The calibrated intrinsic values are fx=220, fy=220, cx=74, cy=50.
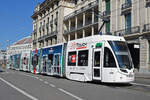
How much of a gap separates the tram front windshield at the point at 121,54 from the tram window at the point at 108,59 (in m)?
0.31

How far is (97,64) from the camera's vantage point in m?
13.8

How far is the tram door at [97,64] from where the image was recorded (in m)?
13.6

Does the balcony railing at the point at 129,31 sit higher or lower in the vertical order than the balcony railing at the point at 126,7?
lower

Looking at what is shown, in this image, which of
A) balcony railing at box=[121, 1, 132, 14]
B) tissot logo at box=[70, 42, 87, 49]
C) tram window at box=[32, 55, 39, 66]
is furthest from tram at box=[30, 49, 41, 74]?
balcony railing at box=[121, 1, 132, 14]

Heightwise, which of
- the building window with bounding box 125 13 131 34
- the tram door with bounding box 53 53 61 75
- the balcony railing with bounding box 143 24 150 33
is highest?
the building window with bounding box 125 13 131 34

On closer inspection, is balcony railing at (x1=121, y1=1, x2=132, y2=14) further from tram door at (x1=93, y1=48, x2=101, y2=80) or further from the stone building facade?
tram door at (x1=93, y1=48, x2=101, y2=80)

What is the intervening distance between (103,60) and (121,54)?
1.13 meters

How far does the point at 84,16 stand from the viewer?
144ft

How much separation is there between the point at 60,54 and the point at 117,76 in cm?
744

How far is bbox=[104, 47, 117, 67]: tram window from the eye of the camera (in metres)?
12.9

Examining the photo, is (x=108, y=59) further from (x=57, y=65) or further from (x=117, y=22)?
(x=117, y=22)

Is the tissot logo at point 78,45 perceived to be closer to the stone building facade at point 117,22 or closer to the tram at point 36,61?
the tram at point 36,61

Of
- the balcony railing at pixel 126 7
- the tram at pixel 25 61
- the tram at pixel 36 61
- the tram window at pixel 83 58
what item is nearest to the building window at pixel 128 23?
the balcony railing at pixel 126 7

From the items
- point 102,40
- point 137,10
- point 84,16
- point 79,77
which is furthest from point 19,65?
point 102,40
